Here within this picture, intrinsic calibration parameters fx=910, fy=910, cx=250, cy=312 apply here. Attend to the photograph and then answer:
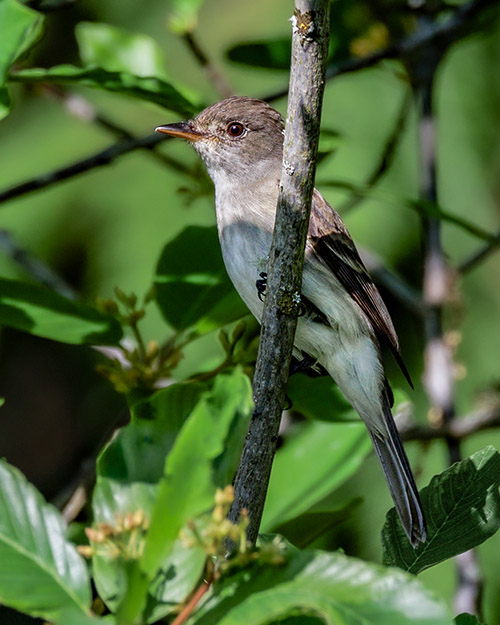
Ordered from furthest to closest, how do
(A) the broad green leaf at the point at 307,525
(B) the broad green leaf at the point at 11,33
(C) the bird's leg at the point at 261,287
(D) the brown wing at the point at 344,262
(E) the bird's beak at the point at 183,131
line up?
(E) the bird's beak at the point at 183,131 < (D) the brown wing at the point at 344,262 < (C) the bird's leg at the point at 261,287 < (A) the broad green leaf at the point at 307,525 < (B) the broad green leaf at the point at 11,33

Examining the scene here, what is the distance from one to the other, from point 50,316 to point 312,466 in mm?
891

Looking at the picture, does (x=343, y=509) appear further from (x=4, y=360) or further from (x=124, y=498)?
(x=4, y=360)

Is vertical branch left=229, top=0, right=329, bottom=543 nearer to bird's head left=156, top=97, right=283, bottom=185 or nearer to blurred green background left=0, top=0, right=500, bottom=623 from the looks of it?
bird's head left=156, top=97, right=283, bottom=185

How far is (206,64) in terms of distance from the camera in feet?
11.7

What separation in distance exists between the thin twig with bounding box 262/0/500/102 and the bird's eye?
355 mm

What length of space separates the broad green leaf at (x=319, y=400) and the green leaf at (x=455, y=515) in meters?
0.76

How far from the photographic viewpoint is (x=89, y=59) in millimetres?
3229

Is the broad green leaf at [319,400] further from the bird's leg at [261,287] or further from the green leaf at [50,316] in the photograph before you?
the green leaf at [50,316]

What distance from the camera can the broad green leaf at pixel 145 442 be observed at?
1420 mm

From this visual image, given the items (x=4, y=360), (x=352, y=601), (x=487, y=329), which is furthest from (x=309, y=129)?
(x=4, y=360)

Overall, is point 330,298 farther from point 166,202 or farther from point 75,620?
point 75,620

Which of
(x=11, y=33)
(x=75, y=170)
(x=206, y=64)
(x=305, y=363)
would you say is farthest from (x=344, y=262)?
(x=11, y=33)

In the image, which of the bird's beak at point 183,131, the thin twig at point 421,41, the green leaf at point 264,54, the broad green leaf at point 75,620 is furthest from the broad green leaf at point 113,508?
the green leaf at point 264,54

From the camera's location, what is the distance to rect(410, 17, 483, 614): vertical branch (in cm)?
347
